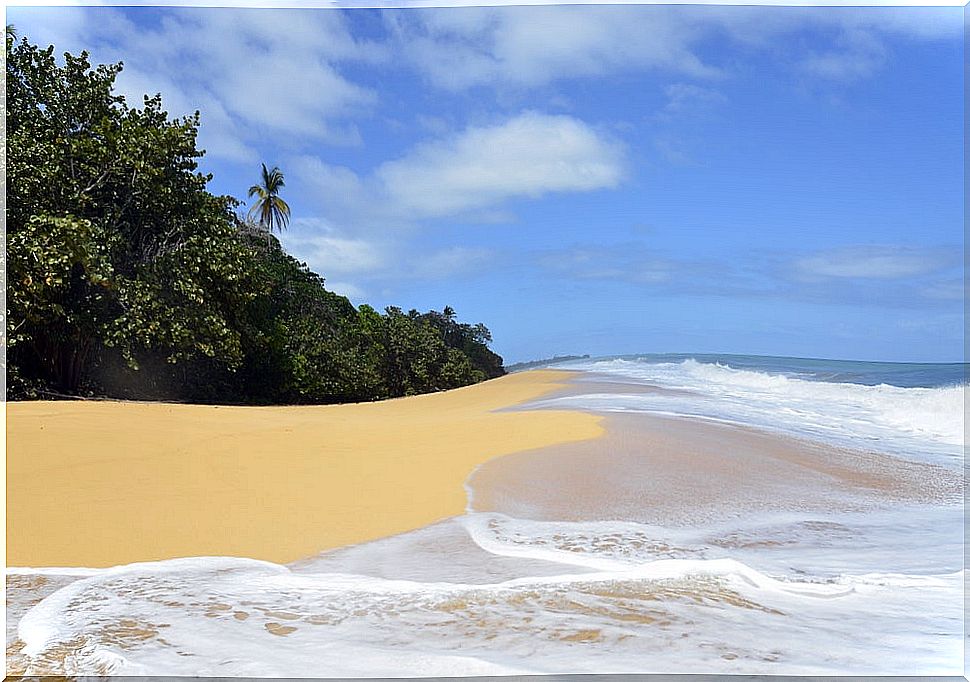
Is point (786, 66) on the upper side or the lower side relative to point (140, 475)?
upper

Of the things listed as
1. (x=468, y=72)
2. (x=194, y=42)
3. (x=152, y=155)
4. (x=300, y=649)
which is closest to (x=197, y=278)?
(x=152, y=155)

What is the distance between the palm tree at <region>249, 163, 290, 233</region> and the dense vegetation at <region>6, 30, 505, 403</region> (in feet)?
30.7

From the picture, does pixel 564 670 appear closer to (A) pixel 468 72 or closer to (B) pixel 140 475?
(B) pixel 140 475

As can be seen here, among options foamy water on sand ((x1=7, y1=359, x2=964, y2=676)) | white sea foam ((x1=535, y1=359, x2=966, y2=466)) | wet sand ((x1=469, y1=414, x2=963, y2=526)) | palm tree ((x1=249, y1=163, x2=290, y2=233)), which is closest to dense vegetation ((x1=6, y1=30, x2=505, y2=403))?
white sea foam ((x1=535, y1=359, x2=966, y2=466))

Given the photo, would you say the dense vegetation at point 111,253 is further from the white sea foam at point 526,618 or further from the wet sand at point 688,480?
the white sea foam at point 526,618

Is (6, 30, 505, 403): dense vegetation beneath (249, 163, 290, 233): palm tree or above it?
beneath

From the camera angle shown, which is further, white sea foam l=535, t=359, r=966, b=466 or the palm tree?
the palm tree

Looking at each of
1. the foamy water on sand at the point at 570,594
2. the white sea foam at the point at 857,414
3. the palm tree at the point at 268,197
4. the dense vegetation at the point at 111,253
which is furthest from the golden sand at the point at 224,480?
the palm tree at the point at 268,197

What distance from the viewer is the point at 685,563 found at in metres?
1.57

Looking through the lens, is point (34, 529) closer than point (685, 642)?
No

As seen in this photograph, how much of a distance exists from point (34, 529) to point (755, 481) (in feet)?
7.51

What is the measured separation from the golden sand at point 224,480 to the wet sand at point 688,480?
197 millimetres

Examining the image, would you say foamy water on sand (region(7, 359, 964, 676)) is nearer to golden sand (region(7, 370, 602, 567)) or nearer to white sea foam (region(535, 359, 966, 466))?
golden sand (region(7, 370, 602, 567))

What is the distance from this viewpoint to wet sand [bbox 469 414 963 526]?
209cm
